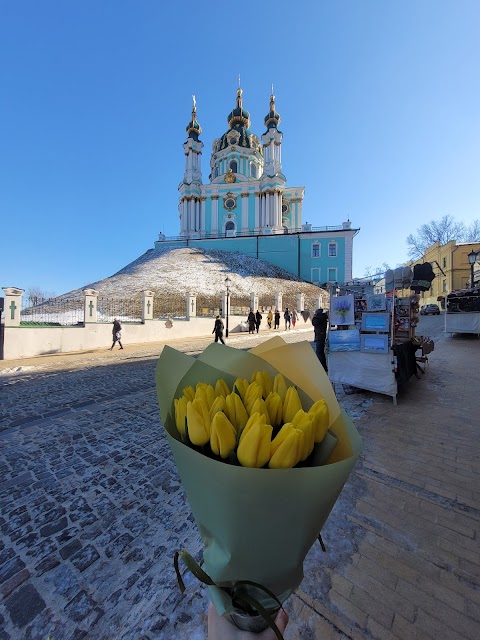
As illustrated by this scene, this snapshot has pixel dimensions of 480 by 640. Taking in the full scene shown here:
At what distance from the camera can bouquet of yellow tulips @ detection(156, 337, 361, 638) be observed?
0.68 m

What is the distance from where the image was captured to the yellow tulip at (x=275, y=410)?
2.86ft

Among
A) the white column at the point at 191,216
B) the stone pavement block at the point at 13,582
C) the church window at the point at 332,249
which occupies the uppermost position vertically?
the white column at the point at 191,216

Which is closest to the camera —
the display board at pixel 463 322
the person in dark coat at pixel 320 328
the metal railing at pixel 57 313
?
the person in dark coat at pixel 320 328

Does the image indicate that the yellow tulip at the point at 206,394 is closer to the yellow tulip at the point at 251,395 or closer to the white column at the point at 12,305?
the yellow tulip at the point at 251,395

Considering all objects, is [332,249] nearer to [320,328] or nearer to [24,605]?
[320,328]

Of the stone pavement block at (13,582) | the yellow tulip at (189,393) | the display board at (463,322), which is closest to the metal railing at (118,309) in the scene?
the stone pavement block at (13,582)

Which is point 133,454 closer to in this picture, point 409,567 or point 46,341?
point 409,567

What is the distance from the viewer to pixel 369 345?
5.32 m

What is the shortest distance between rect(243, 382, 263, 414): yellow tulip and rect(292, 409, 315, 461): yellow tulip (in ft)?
0.49

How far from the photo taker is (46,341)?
12.2 m

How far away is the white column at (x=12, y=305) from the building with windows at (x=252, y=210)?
42.5 meters

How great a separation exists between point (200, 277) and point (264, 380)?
37340mm

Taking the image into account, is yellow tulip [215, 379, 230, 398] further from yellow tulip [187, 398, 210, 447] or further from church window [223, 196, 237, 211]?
church window [223, 196, 237, 211]

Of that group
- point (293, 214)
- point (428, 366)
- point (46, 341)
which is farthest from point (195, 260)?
point (428, 366)
